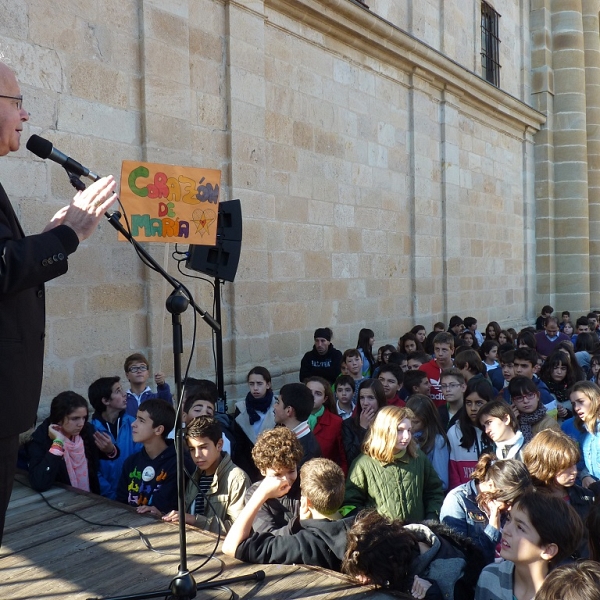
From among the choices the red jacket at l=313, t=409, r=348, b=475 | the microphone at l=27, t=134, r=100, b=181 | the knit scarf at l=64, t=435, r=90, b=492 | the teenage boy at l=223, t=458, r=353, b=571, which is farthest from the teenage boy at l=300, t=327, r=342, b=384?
the microphone at l=27, t=134, r=100, b=181

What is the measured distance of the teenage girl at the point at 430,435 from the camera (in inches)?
192

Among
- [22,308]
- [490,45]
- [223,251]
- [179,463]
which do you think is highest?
[490,45]

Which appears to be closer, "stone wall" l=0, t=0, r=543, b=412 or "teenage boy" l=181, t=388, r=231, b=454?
"teenage boy" l=181, t=388, r=231, b=454

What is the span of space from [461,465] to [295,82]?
236 inches

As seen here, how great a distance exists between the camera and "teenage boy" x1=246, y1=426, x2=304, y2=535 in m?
3.49

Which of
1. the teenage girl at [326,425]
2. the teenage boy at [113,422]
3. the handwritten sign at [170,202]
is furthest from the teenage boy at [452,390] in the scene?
the teenage boy at [113,422]

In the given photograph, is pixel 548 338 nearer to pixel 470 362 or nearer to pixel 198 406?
pixel 470 362

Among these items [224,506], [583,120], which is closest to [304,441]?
[224,506]

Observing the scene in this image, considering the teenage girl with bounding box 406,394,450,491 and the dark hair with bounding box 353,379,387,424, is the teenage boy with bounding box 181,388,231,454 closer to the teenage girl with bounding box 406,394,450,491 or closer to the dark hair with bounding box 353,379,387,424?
the dark hair with bounding box 353,379,387,424

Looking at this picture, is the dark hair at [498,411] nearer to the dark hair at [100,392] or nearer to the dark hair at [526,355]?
the dark hair at [526,355]

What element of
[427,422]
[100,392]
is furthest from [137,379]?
[427,422]

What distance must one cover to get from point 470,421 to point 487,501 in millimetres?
1514

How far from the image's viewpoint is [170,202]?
19.4 feet

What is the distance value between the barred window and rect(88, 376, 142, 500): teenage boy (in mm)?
11933
